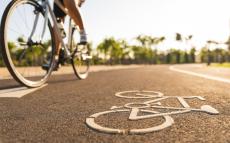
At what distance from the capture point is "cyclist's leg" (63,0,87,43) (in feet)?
19.3

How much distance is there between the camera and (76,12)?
605cm

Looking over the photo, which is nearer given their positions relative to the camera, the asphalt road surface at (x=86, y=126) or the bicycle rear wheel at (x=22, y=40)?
the asphalt road surface at (x=86, y=126)

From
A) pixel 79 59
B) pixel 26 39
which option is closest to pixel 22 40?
pixel 26 39

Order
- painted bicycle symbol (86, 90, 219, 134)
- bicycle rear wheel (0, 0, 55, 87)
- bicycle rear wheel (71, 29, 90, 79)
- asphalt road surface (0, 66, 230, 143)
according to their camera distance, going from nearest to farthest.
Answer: asphalt road surface (0, 66, 230, 143)
painted bicycle symbol (86, 90, 219, 134)
bicycle rear wheel (0, 0, 55, 87)
bicycle rear wheel (71, 29, 90, 79)

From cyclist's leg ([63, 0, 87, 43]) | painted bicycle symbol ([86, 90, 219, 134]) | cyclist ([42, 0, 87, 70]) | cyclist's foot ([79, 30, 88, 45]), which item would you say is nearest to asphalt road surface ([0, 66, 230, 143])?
painted bicycle symbol ([86, 90, 219, 134])

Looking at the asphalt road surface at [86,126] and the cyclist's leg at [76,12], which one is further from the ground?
the cyclist's leg at [76,12]

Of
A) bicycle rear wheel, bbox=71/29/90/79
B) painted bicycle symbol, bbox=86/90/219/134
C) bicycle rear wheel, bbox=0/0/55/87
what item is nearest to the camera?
painted bicycle symbol, bbox=86/90/219/134

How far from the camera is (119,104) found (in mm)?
3760

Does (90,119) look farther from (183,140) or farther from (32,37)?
(32,37)

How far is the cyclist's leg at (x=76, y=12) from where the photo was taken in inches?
232

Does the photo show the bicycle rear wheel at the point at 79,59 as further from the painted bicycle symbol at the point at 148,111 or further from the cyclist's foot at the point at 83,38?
the painted bicycle symbol at the point at 148,111

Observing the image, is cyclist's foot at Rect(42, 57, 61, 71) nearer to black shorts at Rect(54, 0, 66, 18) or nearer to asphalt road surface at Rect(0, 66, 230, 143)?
black shorts at Rect(54, 0, 66, 18)

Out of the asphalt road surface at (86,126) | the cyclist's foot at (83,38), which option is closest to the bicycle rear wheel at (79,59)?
the cyclist's foot at (83,38)

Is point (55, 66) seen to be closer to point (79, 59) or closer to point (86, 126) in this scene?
point (79, 59)
